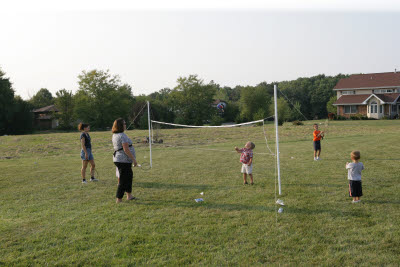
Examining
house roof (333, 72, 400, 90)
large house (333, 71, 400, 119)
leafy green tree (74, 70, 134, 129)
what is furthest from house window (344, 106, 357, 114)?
leafy green tree (74, 70, 134, 129)

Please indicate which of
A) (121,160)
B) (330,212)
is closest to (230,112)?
(121,160)

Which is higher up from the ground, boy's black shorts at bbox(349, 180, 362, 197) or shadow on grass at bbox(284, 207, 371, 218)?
boy's black shorts at bbox(349, 180, 362, 197)

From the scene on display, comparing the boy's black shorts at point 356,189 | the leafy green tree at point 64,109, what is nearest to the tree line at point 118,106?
the leafy green tree at point 64,109

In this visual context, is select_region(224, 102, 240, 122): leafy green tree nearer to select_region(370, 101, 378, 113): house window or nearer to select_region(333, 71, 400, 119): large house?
select_region(333, 71, 400, 119): large house

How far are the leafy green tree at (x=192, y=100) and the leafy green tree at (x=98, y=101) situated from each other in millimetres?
9679

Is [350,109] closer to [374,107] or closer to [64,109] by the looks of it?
[374,107]

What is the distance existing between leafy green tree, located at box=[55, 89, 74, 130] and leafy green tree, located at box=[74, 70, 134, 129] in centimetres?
162

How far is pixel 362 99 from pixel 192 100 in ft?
98.9

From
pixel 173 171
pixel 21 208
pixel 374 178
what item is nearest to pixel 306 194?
pixel 374 178

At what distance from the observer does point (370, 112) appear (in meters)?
49.6

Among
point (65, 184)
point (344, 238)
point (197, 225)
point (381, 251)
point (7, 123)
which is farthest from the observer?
point (7, 123)

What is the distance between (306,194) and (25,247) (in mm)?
5832

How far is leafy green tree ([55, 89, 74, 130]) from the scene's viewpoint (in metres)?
57.5

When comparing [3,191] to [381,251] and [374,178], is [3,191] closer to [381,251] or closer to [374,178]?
[381,251]
